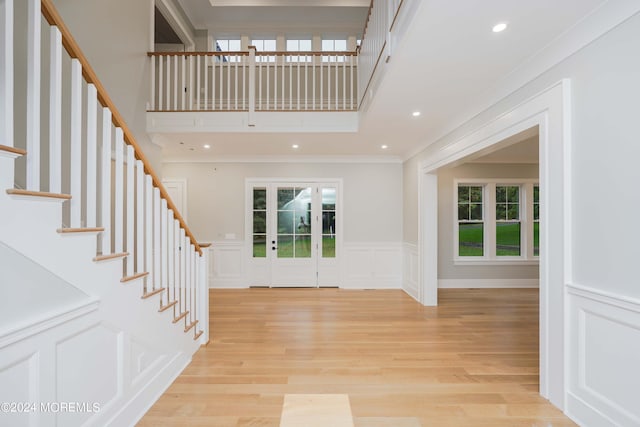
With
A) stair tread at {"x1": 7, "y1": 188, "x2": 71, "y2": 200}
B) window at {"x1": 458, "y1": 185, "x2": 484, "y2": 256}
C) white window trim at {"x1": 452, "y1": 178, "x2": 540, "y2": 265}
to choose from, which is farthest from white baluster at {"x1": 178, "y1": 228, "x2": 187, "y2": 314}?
window at {"x1": 458, "y1": 185, "x2": 484, "y2": 256}

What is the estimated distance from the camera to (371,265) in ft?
19.7

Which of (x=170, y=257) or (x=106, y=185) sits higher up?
(x=106, y=185)

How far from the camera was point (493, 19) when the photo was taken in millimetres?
1877

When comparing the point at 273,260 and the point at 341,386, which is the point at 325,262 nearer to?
the point at 273,260

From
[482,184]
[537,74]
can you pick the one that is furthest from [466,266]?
[537,74]

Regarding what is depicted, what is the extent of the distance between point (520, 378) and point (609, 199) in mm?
1692

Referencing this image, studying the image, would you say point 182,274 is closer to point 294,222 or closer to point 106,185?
point 106,185

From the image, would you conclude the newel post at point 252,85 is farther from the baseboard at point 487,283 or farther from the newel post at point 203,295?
the baseboard at point 487,283

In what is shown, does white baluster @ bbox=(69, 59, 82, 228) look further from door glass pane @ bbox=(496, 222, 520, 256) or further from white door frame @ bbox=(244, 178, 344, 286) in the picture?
door glass pane @ bbox=(496, 222, 520, 256)

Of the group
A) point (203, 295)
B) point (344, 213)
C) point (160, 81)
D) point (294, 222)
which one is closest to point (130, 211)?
point (203, 295)

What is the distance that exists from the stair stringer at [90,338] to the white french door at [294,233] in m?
3.55

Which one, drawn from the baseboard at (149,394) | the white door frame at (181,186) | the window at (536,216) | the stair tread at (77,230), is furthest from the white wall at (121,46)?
the window at (536,216)

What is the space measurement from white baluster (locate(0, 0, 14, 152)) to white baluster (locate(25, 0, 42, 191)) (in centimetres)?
8

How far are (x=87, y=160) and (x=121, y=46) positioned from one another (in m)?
3.25
